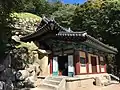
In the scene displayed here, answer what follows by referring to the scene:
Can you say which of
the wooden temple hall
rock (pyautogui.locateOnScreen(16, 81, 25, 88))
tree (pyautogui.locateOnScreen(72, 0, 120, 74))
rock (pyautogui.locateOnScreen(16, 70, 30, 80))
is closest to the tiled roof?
the wooden temple hall

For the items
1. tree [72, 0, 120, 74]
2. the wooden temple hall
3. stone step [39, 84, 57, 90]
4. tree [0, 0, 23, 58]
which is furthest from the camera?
tree [72, 0, 120, 74]

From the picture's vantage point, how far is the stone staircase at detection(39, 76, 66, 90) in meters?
13.4

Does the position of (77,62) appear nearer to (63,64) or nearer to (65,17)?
(63,64)

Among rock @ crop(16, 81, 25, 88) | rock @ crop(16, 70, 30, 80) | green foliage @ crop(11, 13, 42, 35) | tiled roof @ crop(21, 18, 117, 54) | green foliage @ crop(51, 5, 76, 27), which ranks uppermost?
green foliage @ crop(51, 5, 76, 27)

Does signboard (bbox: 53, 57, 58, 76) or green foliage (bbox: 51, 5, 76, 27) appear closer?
signboard (bbox: 53, 57, 58, 76)

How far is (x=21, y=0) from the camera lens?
1248 cm

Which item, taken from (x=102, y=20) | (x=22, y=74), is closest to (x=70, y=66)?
(x=22, y=74)

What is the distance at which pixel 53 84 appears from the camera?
14.2 meters

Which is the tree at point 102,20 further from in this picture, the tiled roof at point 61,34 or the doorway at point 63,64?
the doorway at point 63,64

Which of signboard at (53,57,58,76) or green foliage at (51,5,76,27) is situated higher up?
green foliage at (51,5,76,27)

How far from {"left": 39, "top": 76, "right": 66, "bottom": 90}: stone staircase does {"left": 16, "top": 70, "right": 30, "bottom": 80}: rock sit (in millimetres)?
1375

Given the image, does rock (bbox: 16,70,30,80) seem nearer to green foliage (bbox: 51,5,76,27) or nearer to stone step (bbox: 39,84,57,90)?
stone step (bbox: 39,84,57,90)

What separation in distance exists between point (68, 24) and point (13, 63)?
17576 mm

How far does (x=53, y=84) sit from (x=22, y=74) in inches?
99.9
